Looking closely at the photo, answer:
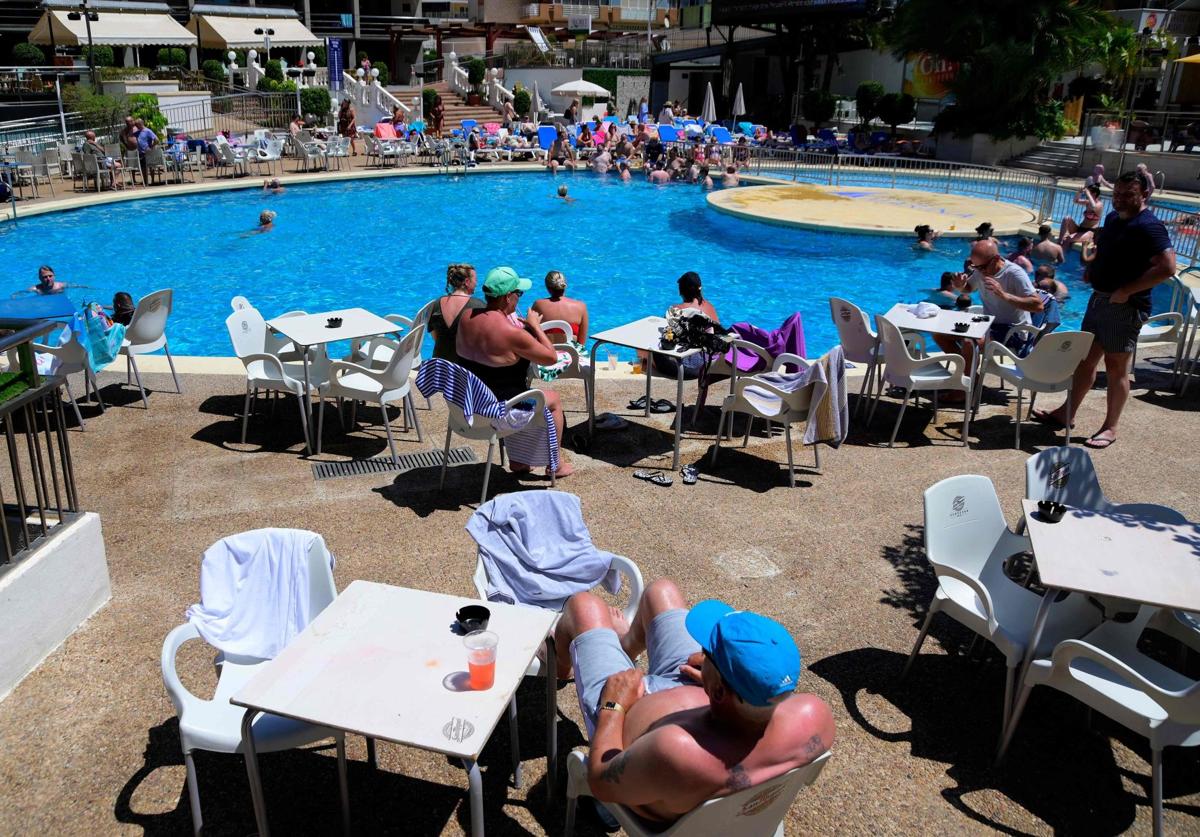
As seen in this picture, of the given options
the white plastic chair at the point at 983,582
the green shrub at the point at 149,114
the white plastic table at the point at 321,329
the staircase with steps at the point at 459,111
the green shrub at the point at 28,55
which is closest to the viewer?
the white plastic chair at the point at 983,582

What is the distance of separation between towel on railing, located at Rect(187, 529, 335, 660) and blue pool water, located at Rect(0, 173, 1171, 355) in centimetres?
880

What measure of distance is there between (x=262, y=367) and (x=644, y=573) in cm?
369

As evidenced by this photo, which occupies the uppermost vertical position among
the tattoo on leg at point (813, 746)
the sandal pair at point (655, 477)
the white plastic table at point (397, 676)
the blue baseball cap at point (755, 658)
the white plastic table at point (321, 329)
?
the blue baseball cap at point (755, 658)

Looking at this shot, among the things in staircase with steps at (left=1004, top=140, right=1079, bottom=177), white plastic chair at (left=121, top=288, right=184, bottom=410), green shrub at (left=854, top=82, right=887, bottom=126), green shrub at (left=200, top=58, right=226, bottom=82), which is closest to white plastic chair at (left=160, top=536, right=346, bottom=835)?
white plastic chair at (left=121, top=288, right=184, bottom=410)

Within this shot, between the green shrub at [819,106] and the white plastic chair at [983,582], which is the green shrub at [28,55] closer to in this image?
the green shrub at [819,106]

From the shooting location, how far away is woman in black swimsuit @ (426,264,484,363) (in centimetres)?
614

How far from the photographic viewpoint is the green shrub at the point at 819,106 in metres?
37.0

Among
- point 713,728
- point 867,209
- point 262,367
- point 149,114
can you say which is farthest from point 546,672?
point 149,114

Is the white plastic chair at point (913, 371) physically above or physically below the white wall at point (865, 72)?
below

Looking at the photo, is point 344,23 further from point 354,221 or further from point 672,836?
point 672,836

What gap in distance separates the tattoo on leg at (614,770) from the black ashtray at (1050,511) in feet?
7.66

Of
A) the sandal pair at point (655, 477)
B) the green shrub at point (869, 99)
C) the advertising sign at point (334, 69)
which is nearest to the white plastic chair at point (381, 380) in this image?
the sandal pair at point (655, 477)

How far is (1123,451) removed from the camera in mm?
6836

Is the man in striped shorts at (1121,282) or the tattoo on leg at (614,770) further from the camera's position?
the man in striped shorts at (1121,282)
